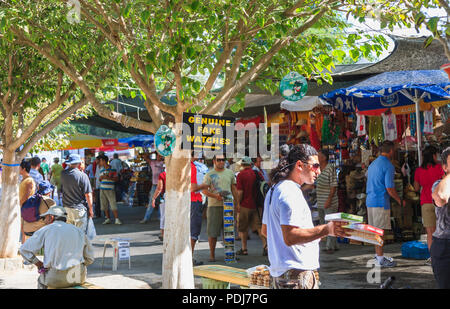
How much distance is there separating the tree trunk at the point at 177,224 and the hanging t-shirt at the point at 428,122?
611 centimetres

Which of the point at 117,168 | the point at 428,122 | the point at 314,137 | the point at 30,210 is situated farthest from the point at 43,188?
the point at 117,168

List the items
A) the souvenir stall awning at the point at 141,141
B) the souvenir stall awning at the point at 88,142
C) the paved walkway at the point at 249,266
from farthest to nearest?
the souvenir stall awning at the point at 88,142
the souvenir stall awning at the point at 141,141
the paved walkway at the point at 249,266

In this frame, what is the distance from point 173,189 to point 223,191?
2.77 m

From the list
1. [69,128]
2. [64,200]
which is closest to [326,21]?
[64,200]

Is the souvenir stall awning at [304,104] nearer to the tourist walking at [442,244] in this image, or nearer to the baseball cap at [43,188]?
the baseball cap at [43,188]

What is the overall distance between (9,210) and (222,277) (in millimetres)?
4828

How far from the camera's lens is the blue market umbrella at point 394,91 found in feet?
30.7

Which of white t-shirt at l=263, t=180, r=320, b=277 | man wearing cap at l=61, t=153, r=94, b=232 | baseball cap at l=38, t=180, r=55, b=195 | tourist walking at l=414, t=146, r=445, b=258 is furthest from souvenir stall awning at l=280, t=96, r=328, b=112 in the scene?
white t-shirt at l=263, t=180, r=320, b=277

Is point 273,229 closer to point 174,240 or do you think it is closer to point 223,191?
point 174,240

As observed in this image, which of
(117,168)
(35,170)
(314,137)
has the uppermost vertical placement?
(314,137)

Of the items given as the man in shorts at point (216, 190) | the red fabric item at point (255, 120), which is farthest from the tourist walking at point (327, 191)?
the red fabric item at point (255, 120)

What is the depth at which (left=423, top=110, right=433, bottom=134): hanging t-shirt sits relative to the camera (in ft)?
35.0

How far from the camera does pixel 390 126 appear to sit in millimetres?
11289

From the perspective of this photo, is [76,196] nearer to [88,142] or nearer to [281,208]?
[281,208]
